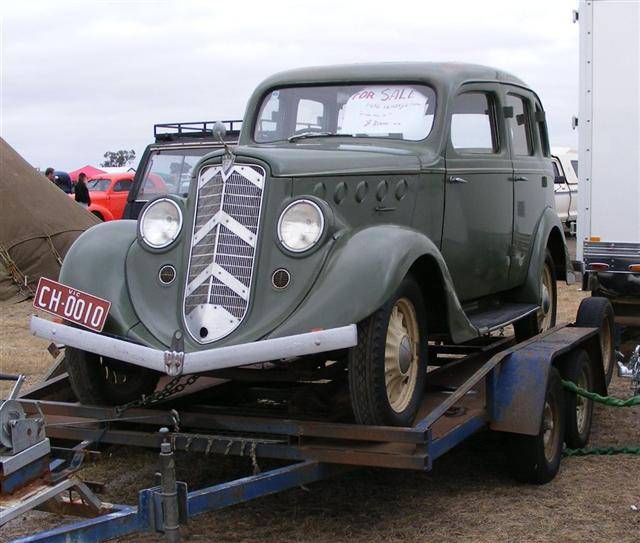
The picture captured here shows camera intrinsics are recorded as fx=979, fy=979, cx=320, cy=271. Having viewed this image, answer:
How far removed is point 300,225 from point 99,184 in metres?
18.9

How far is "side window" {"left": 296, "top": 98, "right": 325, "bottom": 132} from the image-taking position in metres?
6.16

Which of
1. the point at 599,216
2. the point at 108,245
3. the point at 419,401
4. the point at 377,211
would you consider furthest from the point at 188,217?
the point at 599,216

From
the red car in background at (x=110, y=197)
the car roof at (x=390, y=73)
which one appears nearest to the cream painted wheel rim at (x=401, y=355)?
the car roof at (x=390, y=73)

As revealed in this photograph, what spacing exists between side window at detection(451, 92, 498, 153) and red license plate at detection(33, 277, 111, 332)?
7.87 ft

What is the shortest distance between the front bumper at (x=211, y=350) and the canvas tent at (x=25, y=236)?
9384mm

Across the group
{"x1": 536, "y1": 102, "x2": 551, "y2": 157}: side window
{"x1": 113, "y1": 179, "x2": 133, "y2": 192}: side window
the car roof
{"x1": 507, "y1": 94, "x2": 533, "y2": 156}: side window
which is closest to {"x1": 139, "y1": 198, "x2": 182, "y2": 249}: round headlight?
the car roof

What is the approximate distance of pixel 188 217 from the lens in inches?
190

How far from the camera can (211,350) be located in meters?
4.33

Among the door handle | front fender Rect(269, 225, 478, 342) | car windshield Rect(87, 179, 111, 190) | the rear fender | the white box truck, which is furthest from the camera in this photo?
car windshield Rect(87, 179, 111, 190)

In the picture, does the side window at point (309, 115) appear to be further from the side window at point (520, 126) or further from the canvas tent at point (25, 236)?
the canvas tent at point (25, 236)

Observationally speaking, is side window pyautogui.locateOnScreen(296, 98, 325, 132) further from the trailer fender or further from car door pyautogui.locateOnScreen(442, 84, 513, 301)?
the trailer fender

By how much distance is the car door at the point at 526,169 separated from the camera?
6.72 metres

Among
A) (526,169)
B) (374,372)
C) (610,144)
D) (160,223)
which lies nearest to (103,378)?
(160,223)

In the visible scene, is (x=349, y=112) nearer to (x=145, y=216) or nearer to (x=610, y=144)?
(x=145, y=216)
